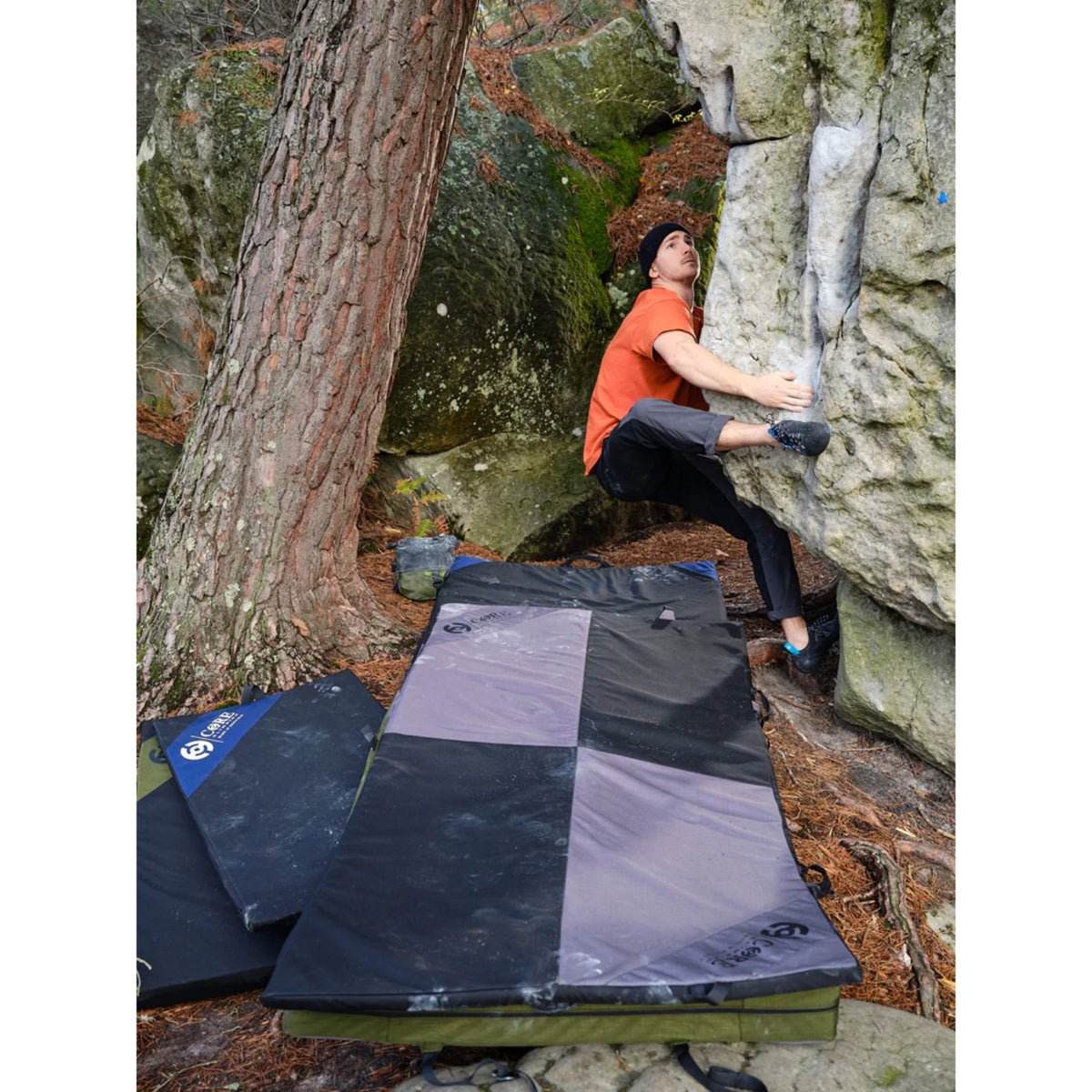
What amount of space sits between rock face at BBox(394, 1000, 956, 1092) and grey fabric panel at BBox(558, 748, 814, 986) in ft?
0.56

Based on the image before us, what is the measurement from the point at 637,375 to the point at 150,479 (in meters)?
2.44

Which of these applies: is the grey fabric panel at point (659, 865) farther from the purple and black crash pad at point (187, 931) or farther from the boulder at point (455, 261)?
the boulder at point (455, 261)

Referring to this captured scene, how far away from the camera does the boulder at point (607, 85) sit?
5.49 metres

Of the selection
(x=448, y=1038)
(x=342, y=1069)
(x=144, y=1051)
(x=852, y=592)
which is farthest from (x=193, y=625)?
(x=852, y=592)

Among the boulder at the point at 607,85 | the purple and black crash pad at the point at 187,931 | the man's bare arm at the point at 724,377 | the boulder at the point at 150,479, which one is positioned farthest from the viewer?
the boulder at the point at 607,85

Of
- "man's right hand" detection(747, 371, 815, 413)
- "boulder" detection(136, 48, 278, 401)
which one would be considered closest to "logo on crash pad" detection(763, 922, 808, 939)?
"man's right hand" detection(747, 371, 815, 413)

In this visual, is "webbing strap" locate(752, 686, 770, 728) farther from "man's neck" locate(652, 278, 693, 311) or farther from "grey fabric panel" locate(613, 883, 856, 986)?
"man's neck" locate(652, 278, 693, 311)

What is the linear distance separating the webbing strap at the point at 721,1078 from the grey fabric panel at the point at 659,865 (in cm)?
16

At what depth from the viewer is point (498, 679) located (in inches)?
109

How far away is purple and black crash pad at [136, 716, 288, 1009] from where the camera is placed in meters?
1.97

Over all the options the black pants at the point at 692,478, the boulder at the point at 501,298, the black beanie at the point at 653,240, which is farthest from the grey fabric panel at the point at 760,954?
the boulder at the point at 501,298

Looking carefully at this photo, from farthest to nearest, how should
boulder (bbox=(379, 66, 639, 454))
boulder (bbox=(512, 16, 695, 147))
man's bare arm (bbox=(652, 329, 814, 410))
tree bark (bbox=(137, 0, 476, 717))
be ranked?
boulder (bbox=(512, 16, 695, 147)) < boulder (bbox=(379, 66, 639, 454)) < tree bark (bbox=(137, 0, 476, 717)) < man's bare arm (bbox=(652, 329, 814, 410))

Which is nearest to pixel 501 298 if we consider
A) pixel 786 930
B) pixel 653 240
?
pixel 653 240

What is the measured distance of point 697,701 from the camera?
271cm
